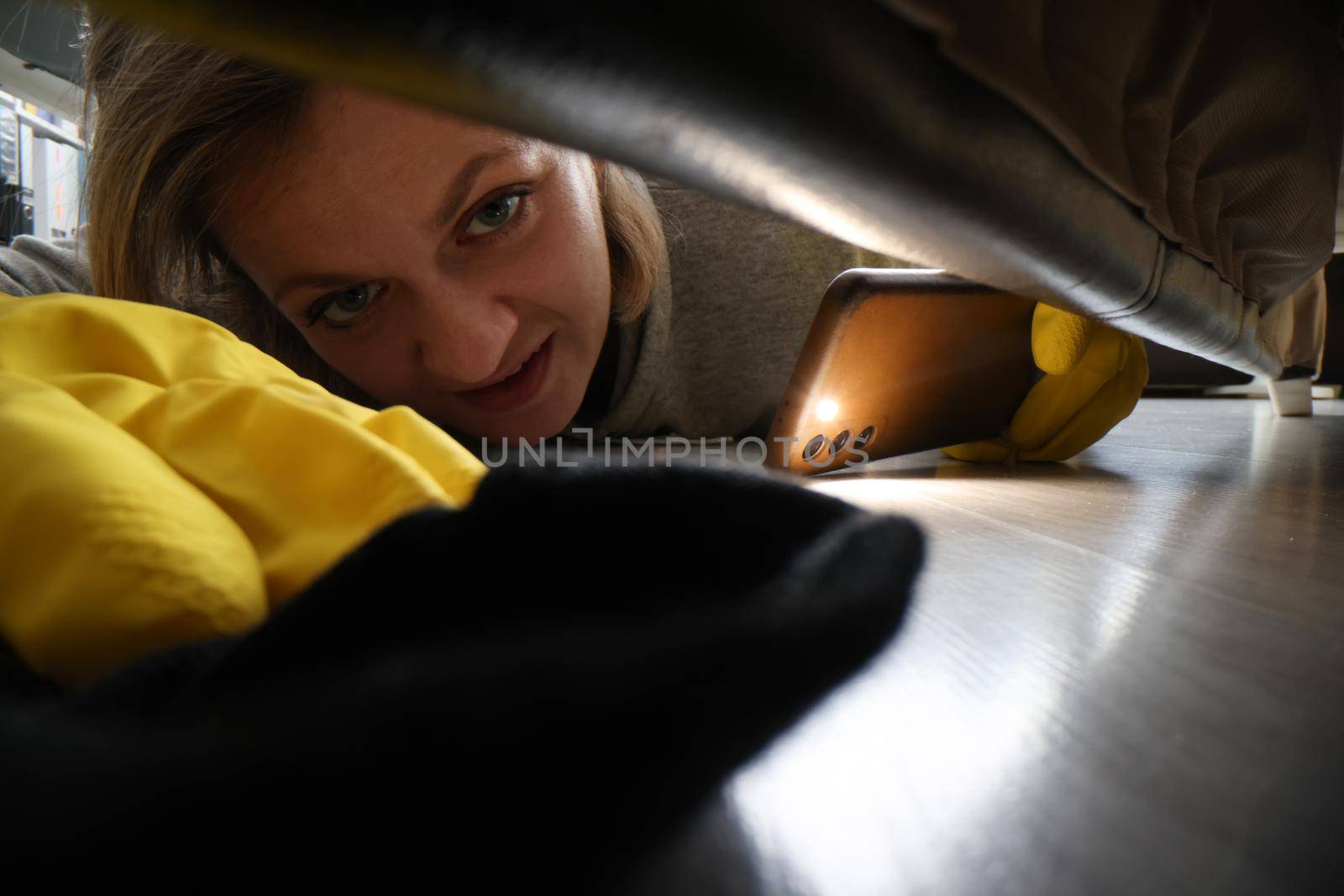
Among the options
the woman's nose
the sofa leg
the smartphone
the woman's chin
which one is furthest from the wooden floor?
the sofa leg

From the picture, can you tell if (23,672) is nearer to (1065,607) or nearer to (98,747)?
(98,747)

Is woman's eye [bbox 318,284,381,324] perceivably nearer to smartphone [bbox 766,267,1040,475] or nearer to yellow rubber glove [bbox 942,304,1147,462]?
smartphone [bbox 766,267,1040,475]

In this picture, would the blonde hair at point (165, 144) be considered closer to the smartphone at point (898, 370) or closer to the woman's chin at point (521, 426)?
the woman's chin at point (521, 426)

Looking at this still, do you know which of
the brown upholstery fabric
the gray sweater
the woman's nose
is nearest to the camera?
the brown upholstery fabric

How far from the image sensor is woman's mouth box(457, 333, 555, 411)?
2.60ft

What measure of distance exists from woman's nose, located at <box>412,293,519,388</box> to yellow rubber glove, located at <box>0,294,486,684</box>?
340 mm

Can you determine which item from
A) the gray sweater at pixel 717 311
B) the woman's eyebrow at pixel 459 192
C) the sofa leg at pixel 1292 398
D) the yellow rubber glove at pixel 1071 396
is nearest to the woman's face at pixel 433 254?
the woman's eyebrow at pixel 459 192

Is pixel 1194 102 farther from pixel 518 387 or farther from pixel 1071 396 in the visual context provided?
pixel 518 387

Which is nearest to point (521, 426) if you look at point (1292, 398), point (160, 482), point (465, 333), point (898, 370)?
point (465, 333)

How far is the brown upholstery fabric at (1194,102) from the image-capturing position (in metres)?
0.23

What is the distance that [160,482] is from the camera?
179 millimetres

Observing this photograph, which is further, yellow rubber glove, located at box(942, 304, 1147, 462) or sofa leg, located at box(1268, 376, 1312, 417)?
sofa leg, located at box(1268, 376, 1312, 417)

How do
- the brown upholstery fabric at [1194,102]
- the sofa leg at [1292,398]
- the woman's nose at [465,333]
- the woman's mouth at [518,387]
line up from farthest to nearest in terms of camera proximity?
the sofa leg at [1292,398] < the woman's mouth at [518,387] < the woman's nose at [465,333] < the brown upholstery fabric at [1194,102]

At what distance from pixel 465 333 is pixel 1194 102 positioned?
0.53 metres
